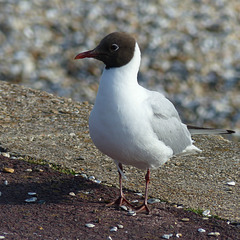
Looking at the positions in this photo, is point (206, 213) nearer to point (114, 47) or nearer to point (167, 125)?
point (167, 125)

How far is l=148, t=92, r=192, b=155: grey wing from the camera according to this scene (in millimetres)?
4535

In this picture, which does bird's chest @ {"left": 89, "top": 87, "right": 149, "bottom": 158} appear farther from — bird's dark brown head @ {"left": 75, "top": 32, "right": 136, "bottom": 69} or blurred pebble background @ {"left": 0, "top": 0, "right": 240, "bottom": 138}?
blurred pebble background @ {"left": 0, "top": 0, "right": 240, "bottom": 138}

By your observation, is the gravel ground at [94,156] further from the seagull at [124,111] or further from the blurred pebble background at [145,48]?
the blurred pebble background at [145,48]

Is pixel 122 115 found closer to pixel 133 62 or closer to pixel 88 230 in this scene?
pixel 133 62

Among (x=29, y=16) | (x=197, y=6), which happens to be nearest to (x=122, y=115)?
(x=29, y=16)

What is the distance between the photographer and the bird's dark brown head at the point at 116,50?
4348mm

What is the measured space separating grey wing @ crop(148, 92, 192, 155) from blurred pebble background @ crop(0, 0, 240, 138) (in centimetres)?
397

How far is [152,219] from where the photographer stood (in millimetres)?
4398

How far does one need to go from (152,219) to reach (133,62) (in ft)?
4.13

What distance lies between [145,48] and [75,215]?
6.22 meters

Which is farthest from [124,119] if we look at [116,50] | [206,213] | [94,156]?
[94,156]

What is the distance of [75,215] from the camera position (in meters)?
4.36

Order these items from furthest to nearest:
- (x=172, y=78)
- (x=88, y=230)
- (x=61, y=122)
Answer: (x=172, y=78), (x=61, y=122), (x=88, y=230)

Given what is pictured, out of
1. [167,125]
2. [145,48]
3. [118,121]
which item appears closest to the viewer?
[118,121]
